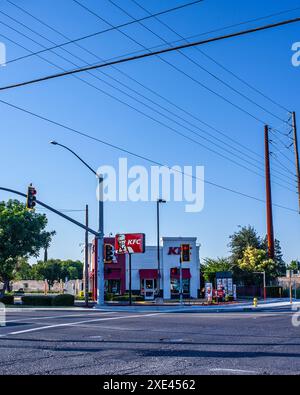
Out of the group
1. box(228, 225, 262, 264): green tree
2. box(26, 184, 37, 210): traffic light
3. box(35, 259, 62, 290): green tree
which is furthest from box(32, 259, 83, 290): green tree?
box(26, 184, 37, 210): traffic light

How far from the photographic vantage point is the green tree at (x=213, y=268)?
188 ft

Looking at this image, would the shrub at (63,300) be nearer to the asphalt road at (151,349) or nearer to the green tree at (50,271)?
the asphalt road at (151,349)

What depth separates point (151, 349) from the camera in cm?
1291

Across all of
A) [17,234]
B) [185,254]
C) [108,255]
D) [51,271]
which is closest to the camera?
[108,255]

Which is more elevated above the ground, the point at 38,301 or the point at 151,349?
the point at 151,349

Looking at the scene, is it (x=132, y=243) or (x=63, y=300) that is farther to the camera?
(x=132, y=243)

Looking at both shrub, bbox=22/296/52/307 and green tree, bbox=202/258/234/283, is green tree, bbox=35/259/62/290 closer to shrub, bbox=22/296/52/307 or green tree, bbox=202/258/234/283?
green tree, bbox=202/258/234/283

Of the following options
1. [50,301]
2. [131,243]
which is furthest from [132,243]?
[50,301]

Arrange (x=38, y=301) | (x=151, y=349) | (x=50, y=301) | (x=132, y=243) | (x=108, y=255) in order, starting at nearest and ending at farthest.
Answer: (x=151, y=349) → (x=108, y=255) → (x=50, y=301) → (x=38, y=301) → (x=132, y=243)

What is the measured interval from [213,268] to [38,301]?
23.6m

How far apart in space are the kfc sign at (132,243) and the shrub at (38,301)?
28.1 feet

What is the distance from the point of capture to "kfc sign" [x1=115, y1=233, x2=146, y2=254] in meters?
46.1

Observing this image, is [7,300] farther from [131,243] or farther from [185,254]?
[185,254]

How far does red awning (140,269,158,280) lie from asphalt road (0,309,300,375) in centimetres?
3508
